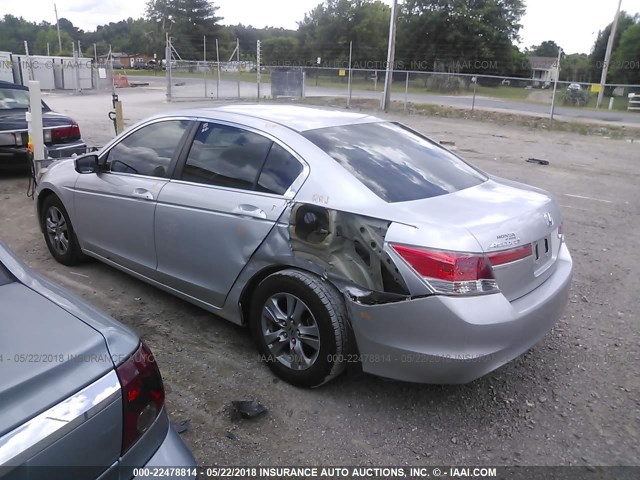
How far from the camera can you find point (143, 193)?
395 cm

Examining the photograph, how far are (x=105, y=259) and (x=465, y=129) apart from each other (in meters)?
16.8

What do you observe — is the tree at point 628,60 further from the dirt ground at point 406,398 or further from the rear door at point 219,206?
the rear door at point 219,206

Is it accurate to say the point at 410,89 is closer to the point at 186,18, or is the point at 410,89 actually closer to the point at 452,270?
the point at 452,270

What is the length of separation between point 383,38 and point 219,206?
63003 millimetres

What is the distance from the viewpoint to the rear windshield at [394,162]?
3.19 metres

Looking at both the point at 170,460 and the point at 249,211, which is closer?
the point at 170,460

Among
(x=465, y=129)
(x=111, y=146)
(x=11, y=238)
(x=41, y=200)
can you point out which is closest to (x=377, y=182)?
(x=111, y=146)

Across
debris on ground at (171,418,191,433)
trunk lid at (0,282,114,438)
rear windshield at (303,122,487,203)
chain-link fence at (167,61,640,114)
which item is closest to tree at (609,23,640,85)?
chain-link fence at (167,61,640,114)

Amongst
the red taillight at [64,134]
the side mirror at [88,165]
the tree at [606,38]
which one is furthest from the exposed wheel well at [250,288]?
the tree at [606,38]

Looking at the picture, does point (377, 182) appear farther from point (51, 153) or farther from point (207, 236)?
point (51, 153)

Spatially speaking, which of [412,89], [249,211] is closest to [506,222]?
[249,211]

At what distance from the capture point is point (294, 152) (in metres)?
3.33

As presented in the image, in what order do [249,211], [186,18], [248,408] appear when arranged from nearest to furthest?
1. [248,408]
2. [249,211]
3. [186,18]

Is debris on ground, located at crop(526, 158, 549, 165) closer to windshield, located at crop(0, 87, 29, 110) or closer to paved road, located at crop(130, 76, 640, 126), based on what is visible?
windshield, located at crop(0, 87, 29, 110)
